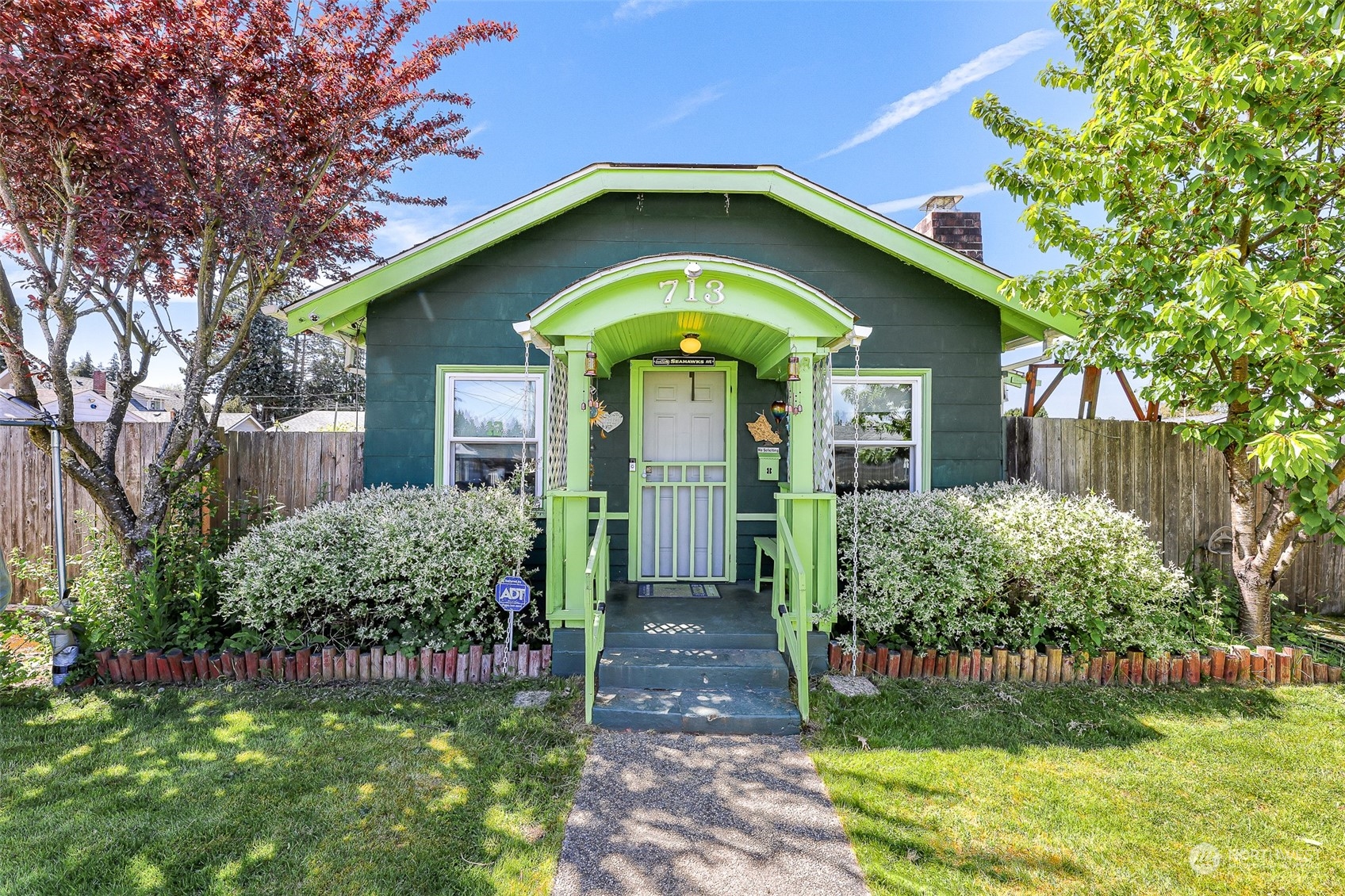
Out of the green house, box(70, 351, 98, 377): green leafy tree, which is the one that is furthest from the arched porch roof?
box(70, 351, 98, 377): green leafy tree

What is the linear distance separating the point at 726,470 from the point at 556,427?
1902mm

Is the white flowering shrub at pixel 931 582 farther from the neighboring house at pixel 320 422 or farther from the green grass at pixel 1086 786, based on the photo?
the neighboring house at pixel 320 422

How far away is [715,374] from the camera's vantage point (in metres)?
5.91

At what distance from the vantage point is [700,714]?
364 cm

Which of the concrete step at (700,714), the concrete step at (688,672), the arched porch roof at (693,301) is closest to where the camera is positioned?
the concrete step at (700,714)

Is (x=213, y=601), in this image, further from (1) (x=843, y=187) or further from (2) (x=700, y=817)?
(1) (x=843, y=187)

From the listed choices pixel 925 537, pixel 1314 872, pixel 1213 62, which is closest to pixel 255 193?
pixel 925 537

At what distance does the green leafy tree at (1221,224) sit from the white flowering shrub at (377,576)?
5067 mm

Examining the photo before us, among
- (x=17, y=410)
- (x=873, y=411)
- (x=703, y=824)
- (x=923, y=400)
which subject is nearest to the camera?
(x=703, y=824)

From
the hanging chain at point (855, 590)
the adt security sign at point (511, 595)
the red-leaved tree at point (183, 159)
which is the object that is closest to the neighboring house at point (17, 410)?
the red-leaved tree at point (183, 159)

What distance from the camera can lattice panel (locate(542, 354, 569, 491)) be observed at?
459 cm

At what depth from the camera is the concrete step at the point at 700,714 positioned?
361 cm

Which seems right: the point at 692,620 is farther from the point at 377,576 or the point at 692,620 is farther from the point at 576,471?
the point at 377,576

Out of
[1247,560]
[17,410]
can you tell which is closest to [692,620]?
[1247,560]
